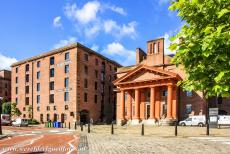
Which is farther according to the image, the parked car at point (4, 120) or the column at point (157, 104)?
the parked car at point (4, 120)

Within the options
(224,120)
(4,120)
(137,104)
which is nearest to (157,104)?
(137,104)

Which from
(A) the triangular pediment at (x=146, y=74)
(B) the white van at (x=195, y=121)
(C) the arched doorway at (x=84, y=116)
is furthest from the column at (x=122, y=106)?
(B) the white van at (x=195, y=121)

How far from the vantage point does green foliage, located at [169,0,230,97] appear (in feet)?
23.9

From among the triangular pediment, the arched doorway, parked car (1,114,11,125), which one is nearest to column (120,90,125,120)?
the triangular pediment

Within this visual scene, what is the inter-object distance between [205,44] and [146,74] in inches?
1875

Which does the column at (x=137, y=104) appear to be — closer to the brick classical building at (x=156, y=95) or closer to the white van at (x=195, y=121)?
the brick classical building at (x=156, y=95)

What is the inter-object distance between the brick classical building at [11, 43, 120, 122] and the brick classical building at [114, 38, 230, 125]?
366 inches

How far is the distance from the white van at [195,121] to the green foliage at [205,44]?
39698mm

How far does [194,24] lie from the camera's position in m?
8.98

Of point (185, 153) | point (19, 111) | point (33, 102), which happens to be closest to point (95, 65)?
point (33, 102)

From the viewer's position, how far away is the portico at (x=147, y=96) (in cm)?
5116

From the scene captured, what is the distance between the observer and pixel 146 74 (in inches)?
2153

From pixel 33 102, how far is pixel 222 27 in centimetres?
7070

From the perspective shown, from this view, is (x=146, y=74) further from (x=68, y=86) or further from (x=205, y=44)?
(x=205, y=44)
